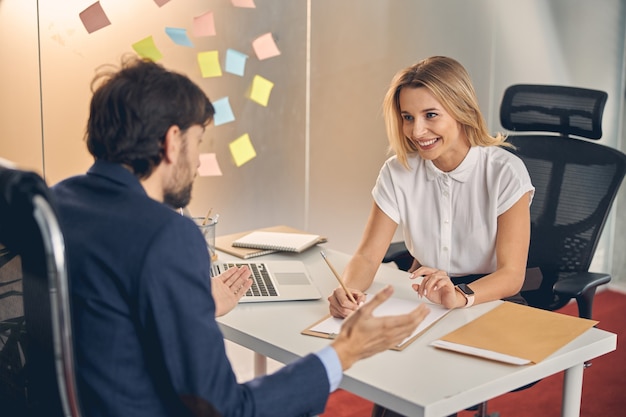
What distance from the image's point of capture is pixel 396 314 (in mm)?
1788

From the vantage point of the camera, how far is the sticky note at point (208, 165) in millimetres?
2924

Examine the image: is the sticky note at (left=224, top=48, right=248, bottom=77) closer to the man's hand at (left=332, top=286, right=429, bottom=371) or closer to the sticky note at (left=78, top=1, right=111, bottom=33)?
the sticky note at (left=78, top=1, right=111, bottom=33)

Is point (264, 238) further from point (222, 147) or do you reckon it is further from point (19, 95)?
point (19, 95)

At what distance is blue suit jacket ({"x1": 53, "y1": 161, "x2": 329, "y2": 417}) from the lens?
3.78 ft

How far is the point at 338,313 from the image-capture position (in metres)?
1.79

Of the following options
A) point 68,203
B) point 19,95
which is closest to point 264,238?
point 19,95

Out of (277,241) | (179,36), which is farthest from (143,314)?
(179,36)

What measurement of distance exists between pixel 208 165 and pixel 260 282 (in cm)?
101

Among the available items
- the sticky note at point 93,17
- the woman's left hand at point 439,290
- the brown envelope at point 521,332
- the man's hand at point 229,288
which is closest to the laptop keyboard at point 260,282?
the man's hand at point 229,288

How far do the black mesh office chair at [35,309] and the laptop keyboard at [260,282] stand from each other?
2.57ft

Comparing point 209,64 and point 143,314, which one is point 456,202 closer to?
point 209,64

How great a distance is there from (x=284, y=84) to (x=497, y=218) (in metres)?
1.17

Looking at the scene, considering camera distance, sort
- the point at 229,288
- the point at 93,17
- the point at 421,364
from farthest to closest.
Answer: the point at 93,17
the point at 229,288
the point at 421,364

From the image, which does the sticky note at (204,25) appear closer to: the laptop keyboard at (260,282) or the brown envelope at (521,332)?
the laptop keyboard at (260,282)
